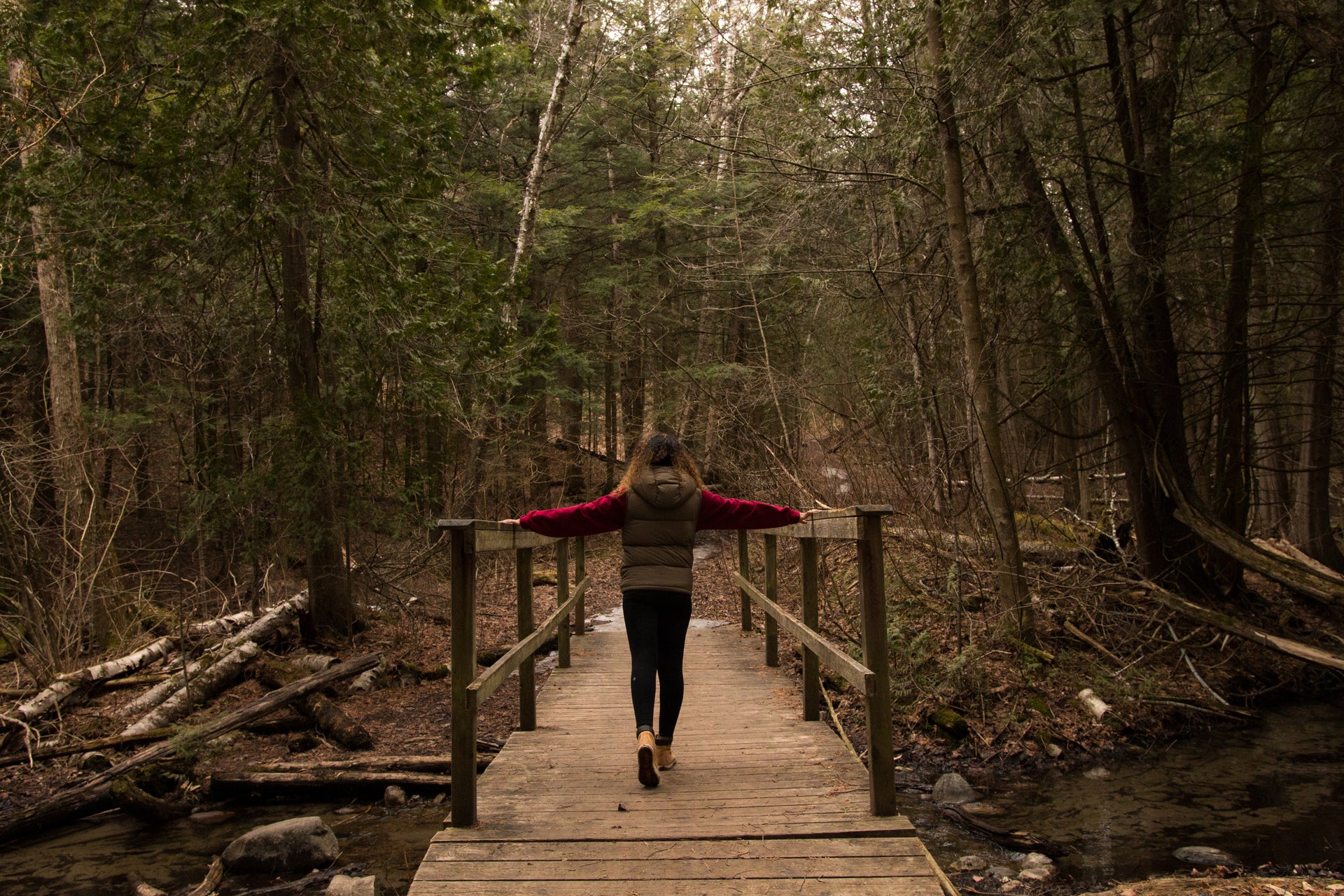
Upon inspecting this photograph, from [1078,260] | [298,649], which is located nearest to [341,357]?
[298,649]

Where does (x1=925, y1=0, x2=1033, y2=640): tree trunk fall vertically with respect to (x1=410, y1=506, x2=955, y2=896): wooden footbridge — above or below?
above

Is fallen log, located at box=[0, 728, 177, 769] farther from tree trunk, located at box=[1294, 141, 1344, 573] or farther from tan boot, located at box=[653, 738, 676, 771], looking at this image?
tree trunk, located at box=[1294, 141, 1344, 573]

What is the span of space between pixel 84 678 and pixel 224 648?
1.31 meters

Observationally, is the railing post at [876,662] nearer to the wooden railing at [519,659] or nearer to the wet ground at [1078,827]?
the wooden railing at [519,659]

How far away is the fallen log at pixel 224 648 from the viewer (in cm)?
893

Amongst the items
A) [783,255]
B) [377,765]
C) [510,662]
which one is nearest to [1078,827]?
[510,662]

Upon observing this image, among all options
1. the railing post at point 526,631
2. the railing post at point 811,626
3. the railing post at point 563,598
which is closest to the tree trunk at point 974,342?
the railing post at point 811,626

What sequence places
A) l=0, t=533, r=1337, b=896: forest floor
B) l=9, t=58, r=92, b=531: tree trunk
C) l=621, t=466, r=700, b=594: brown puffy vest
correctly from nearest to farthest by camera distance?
l=621, t=466, r=700, b=594: brown puffy vest, l=0, t=533, r=1337, b=896: forest floor, l=9, t=58, r=92, b=531: tree trunk

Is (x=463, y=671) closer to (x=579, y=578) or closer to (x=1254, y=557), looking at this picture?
(x=579, y=578)

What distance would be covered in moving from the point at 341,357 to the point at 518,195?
9.55m

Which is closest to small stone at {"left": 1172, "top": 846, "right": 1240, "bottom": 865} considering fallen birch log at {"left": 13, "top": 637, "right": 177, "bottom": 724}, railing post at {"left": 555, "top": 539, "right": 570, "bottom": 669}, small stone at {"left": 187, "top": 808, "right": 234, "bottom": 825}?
railing post at {"left": 555, "top": 539, "right": 570, "bottom": 669}

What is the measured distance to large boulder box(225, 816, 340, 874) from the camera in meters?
5.98

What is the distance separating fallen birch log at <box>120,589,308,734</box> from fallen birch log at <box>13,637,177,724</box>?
0.52 meters

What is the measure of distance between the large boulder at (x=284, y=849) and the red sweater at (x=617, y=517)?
303cm
